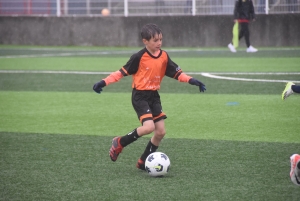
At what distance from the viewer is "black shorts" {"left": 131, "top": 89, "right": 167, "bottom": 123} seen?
672cm

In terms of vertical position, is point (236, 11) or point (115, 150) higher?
point (236, 11)

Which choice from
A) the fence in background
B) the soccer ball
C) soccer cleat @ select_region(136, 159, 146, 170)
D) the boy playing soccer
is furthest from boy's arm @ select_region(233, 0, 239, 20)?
the soccer ball

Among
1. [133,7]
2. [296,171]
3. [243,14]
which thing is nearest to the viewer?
[296,171]

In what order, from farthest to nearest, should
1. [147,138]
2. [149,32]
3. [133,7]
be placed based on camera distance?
[133,7]
[147,138]
[149,32]

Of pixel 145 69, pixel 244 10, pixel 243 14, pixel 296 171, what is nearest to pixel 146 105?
pixel 145 69

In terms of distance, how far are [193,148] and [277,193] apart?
2207 millimetres

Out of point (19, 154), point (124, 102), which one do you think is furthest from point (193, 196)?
point (124, 102)

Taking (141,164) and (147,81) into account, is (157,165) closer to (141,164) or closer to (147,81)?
(141,164)

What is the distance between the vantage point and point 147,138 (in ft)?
28.1

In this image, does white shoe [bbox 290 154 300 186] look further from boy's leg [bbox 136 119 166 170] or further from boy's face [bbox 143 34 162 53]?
boy's face [bbox 143 34 162 53]

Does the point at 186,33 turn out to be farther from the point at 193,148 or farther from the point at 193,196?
the point at 193,196

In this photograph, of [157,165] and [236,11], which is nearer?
[157,165]

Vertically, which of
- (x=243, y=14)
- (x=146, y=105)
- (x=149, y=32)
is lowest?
(x=146, y=105)

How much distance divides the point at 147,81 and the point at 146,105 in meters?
0.24
